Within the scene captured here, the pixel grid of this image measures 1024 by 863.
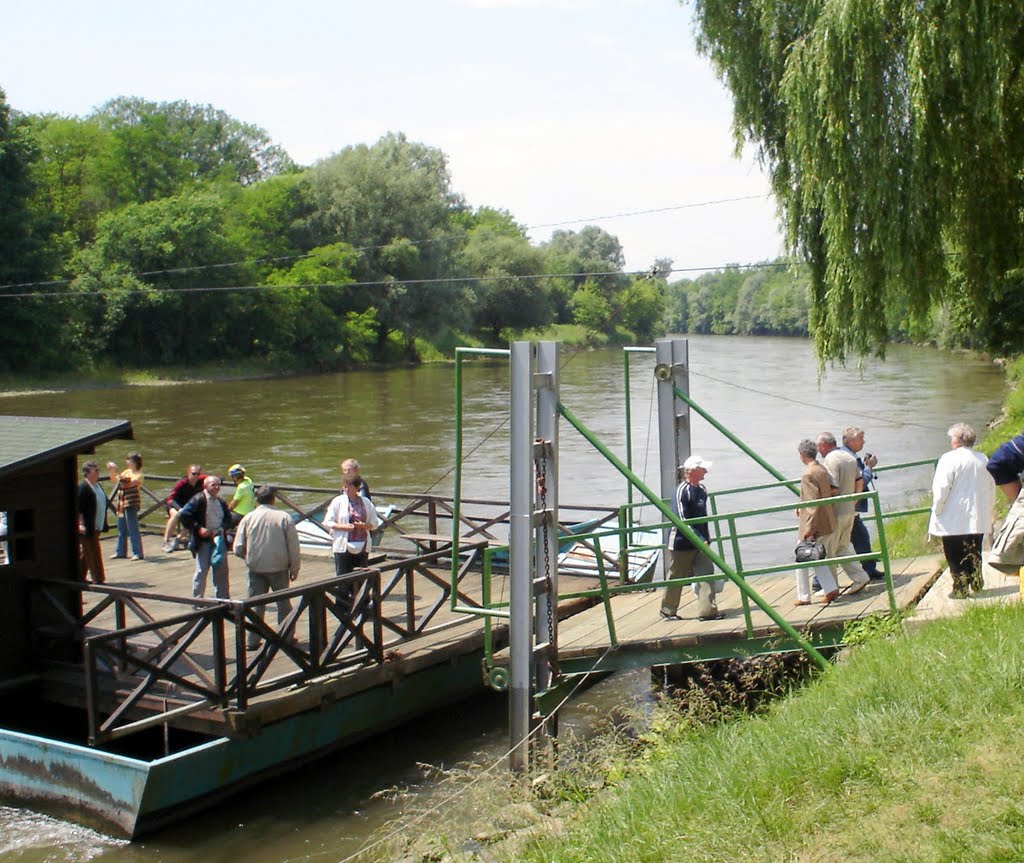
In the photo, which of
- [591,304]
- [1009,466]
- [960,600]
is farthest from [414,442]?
[591,304]

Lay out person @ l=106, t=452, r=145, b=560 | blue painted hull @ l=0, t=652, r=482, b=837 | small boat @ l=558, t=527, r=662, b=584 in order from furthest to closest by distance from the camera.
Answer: person @ l=106, t=452, r=145, b=560 → small boat @ l=558, t=527, r=662, b=584 → blue painted hull @ l=0, t=652, r=482, b=837

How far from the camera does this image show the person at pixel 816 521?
398 inches

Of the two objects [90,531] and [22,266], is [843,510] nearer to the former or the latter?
[90,531]

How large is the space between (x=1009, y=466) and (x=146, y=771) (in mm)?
7052

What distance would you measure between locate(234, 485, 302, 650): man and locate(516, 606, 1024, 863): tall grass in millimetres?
4631

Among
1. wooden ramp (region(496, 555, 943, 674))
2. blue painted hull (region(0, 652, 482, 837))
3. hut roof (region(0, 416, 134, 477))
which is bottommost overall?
blue painted hull (region(0, 652, 482, 837))

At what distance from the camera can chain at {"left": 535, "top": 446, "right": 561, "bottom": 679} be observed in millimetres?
9641

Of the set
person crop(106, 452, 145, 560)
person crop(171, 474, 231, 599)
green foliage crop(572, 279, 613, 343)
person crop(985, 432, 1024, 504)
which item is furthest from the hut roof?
green foliage crop(572, 279, 613, 343)

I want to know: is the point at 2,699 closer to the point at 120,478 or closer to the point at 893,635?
the point at 120,478

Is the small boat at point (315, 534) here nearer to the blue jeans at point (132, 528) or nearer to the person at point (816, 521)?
the blue jeans at point (132, 528)

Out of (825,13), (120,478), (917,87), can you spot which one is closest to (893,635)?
(917,87)

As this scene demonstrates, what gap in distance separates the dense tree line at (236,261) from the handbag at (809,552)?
137 ft

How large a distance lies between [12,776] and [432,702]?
4.06 m

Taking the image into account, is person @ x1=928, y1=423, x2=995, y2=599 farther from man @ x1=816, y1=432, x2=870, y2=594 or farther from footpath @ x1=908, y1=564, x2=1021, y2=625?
man @ x1=816, y1=432, x2=870, y2=594
